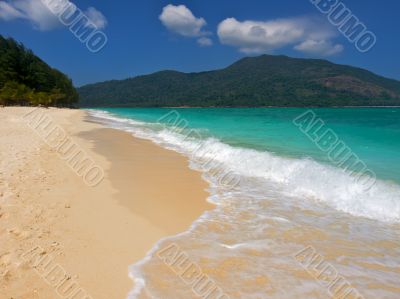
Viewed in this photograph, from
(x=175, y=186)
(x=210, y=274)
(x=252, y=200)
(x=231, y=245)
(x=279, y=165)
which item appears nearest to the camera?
(x=210, y=274)

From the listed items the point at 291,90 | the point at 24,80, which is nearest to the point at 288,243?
the point at 24,80

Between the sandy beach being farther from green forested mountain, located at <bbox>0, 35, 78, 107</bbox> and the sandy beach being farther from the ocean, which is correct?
green forested mountain, located at <bbox>0, 35, 78, 107</bbox>

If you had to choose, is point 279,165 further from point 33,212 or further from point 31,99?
point 31,99

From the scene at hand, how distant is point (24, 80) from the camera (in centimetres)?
7512

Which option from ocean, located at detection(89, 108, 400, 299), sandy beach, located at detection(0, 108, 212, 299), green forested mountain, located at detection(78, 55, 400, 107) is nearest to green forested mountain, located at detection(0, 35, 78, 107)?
sandy beach, located at detection(0, 108, 212, 299)

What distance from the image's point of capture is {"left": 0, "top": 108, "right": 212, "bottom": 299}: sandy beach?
3.60 m

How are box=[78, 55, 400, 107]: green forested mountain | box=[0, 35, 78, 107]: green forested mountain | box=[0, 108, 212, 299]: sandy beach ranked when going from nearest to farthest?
box=[0, 108, 212, 299]: sandy beach
box=[0, 35, 78, 107]: green forested mountain
box=[78, 55, 400, 107]: green forested mountain

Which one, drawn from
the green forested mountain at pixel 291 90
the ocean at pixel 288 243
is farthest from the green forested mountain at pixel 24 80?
the green forested mountain at pixel 291 90

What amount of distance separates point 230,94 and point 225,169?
6053 inches

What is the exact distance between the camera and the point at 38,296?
323 centimetres

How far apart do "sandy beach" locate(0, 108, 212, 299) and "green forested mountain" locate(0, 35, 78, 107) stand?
184 ft

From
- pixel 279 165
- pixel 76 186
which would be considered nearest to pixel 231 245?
pixel 76 186

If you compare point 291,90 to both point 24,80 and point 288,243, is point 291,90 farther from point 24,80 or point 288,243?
point 288,243

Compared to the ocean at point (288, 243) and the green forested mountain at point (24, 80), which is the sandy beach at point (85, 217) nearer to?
the ocean at point (288, 243)
